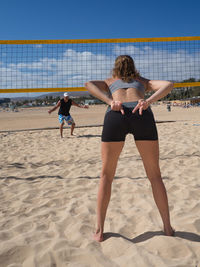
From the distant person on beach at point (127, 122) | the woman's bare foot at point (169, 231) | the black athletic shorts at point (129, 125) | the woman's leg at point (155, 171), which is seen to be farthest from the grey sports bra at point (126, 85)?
Result: the woman's bare foot at point (169, 231)

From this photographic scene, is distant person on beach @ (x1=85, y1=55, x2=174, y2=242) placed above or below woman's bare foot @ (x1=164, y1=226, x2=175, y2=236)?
above

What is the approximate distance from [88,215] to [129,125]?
1.05 metres

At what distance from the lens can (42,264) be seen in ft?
4.96

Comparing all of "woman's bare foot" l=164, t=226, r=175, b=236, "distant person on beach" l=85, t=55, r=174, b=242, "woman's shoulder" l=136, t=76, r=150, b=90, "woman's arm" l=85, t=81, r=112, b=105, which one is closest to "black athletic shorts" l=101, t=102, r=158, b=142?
"distant person on beach" l=85, t=55, r=174, b=242

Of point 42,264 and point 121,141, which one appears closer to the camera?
point 42,264

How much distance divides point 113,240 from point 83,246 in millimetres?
223

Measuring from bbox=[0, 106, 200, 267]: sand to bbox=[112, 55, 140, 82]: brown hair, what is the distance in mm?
1199

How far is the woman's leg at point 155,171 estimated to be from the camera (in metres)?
1.62

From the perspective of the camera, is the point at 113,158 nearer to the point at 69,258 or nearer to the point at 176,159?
the point at 69,258

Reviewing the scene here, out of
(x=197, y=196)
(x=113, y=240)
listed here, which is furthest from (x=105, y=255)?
(x=197, y=196)

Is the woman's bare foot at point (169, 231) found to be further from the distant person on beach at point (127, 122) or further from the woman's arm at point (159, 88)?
the woman's arm at point (159, 88)

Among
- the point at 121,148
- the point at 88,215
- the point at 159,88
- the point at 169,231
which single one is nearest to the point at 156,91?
the point at 159,88

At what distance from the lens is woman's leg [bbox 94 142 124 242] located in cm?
163

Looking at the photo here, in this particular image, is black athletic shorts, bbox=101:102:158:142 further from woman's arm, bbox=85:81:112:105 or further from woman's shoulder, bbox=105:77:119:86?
woman's shoulder, bbox=105:77:119:86
